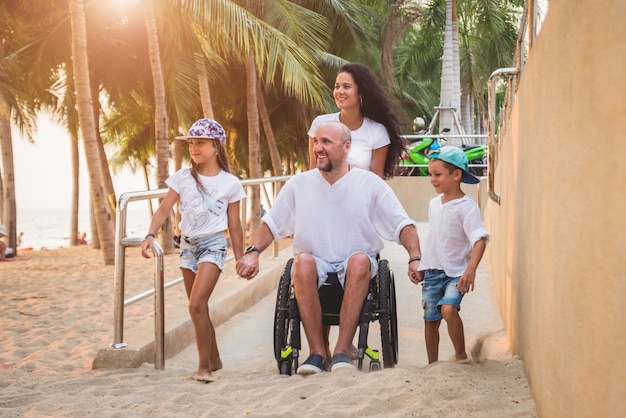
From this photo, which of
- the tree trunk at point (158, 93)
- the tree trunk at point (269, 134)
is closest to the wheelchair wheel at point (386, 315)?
the tree trunk at point (158, 93)

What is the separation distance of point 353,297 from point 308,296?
24 cm

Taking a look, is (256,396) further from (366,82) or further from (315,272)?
(366,82)

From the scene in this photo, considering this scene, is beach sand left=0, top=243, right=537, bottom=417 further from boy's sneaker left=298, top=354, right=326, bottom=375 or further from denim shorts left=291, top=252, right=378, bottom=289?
denim shorts left=291, top=252, right=378, bottom=289

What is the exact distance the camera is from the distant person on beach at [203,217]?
4488 millimetres

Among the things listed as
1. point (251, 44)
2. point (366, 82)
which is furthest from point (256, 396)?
point (251, 44)

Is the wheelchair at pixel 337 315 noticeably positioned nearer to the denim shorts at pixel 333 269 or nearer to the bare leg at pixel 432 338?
the denim shorts at pixel 333 269

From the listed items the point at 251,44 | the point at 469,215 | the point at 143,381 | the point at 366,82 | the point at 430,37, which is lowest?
the point at 143,381

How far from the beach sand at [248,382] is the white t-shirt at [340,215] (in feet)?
2.36

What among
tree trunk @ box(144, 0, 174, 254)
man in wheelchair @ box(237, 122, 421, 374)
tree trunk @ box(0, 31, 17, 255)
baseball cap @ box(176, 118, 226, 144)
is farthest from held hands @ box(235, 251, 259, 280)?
tree trunk @ box(0, 31, 17, 255)

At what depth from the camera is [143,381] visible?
168 inches

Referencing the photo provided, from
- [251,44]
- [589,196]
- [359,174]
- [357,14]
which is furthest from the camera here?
[357,14]

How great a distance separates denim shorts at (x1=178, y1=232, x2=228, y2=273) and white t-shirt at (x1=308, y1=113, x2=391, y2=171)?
0.95 metres

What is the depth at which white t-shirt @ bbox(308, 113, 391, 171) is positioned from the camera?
5012 mm

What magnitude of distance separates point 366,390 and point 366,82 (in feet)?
6.90
